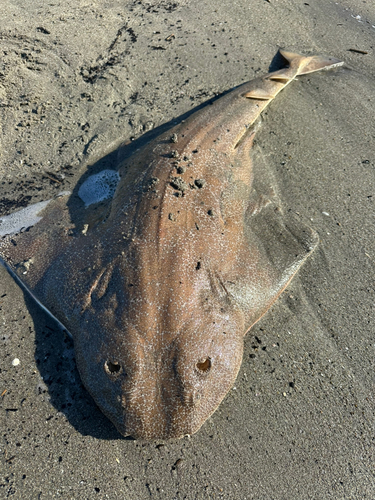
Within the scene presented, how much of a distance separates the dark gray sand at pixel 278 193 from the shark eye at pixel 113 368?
0.73m

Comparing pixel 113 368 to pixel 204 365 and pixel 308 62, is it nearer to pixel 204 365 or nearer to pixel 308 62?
pixel 204 365

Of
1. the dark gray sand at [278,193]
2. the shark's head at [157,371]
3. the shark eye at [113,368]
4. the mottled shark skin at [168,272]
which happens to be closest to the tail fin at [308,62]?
the dark gray sand at [278,193]

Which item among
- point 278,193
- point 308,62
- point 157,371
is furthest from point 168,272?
point 308,62

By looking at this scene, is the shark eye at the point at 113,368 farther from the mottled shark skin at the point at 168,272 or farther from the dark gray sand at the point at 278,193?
the dark gray sand at the point at 278,193

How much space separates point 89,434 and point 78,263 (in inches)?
65.2

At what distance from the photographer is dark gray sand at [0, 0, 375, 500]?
129 inches

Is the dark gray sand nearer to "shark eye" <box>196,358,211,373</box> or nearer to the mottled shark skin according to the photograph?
the mottled shark skin

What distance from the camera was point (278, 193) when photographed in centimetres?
515

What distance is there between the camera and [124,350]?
299cm

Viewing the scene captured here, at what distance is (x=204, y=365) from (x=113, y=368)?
0.78 meters

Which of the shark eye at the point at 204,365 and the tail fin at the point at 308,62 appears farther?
the tail fin at the point at 308,62

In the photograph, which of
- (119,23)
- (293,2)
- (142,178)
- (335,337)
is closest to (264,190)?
(142,178)

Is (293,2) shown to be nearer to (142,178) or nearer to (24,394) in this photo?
(142,178)

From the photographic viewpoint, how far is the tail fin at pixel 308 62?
6305 millimetres
